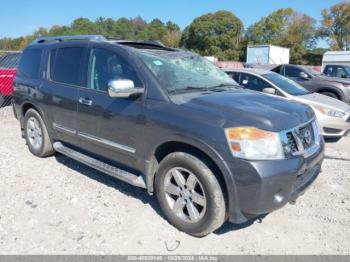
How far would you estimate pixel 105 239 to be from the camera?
322cm

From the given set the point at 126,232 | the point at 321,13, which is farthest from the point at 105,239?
the point at 321,13

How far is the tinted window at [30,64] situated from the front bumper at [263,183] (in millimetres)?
3732

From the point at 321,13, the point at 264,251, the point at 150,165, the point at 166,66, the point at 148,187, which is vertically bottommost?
the point at 264,251

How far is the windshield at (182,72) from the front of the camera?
143 inches

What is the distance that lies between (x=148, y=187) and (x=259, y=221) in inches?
49.0

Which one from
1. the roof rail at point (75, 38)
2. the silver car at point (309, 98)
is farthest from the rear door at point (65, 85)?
the silver car at point (309, 98)

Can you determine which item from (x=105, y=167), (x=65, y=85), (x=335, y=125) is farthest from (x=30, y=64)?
(x=335, y=125)

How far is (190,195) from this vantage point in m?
3.25

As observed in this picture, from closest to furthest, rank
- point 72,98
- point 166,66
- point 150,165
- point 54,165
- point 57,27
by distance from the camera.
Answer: point 150,165 → point 166,66 → point 72,98 → point 54,165 → point 57,27

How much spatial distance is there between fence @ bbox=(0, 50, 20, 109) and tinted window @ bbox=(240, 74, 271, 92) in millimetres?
6208

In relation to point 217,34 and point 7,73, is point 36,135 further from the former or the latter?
point 217,34

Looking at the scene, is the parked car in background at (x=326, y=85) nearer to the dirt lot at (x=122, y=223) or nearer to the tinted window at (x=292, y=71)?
the tinted window at (x=292, y=71)

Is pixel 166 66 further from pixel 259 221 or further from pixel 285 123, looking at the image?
pixel 259 221

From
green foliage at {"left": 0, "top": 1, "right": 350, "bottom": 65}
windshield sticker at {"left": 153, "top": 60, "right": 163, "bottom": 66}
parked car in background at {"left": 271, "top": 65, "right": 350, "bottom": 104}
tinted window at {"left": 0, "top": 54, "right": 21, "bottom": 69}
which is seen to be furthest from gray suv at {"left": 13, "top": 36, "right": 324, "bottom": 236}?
green foliage at {"left": 0, "top": 1, "right": 350, "bottom": 65}
